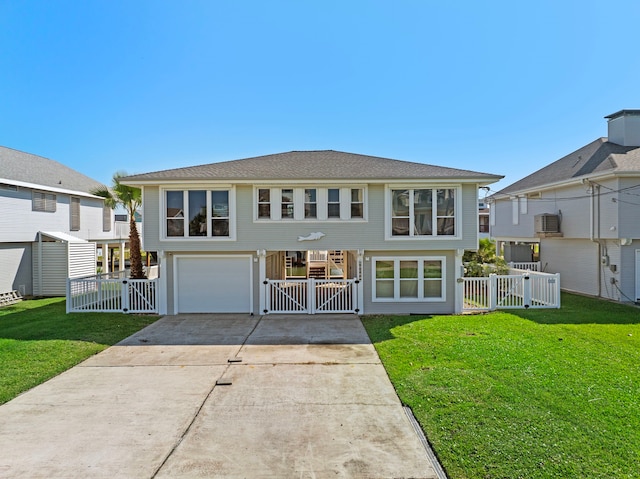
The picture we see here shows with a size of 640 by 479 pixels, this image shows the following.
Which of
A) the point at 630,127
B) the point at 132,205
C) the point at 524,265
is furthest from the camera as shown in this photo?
the point at 524,265

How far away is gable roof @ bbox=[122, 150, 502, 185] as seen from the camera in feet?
37.1

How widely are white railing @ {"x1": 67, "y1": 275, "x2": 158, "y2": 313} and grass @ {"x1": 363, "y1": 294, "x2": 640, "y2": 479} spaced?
795 centimetres

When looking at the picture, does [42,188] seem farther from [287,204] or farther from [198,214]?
[287,204]

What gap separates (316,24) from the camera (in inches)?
534

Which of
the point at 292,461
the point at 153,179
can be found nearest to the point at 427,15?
the point at 153,179

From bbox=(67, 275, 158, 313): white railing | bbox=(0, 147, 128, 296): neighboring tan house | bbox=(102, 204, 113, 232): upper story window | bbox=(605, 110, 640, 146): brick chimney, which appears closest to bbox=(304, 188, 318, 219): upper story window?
bbox=(67, 275, 158, 313): white railing

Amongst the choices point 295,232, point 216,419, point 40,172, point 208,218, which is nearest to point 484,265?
point 295,232

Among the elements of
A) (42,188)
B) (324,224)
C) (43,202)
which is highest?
(42,188)

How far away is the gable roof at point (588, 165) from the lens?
13.8 meters

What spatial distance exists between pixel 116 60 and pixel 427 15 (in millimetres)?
12214

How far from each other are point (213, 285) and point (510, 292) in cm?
1064

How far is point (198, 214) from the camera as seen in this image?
1188cm

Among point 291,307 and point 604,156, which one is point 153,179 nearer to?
point 291,307

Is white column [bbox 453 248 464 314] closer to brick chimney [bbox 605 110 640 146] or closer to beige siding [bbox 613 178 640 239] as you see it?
beige siding [bbox 613 178 640 239]
